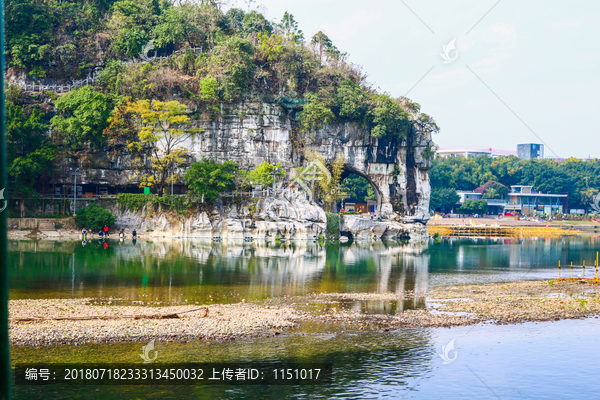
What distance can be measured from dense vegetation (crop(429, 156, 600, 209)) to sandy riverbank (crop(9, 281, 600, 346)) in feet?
225

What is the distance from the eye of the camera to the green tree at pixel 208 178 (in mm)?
49656

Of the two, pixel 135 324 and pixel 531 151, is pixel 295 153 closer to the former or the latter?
pixel 135 324

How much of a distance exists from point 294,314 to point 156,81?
1544 inches

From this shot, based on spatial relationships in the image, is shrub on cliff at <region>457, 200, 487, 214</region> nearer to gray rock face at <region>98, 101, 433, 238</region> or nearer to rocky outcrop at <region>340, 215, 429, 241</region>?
gray rock face at <region>98, 101, 433, 238</region>

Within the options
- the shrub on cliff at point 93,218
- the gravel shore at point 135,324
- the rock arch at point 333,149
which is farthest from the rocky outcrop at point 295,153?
the gravel shore at point 135,324

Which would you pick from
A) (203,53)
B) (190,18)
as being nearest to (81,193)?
(203,53)

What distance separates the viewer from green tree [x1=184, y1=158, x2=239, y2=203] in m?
49.7

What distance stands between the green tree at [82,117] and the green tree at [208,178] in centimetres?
958

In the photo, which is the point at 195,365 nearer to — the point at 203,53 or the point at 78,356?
the point at 78,356

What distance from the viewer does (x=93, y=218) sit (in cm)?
Answer: 4819

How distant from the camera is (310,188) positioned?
55.8 meters

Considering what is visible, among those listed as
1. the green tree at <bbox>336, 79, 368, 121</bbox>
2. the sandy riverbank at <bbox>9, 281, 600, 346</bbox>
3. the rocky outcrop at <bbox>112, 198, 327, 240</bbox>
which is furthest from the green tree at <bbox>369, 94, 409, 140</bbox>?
the sandy riverbank at <bbox>9, 281, 600, 346</bbox>

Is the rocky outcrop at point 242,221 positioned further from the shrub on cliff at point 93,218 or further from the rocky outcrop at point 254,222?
the shrub on cliff at point 93,218

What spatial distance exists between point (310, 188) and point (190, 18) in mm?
23036
